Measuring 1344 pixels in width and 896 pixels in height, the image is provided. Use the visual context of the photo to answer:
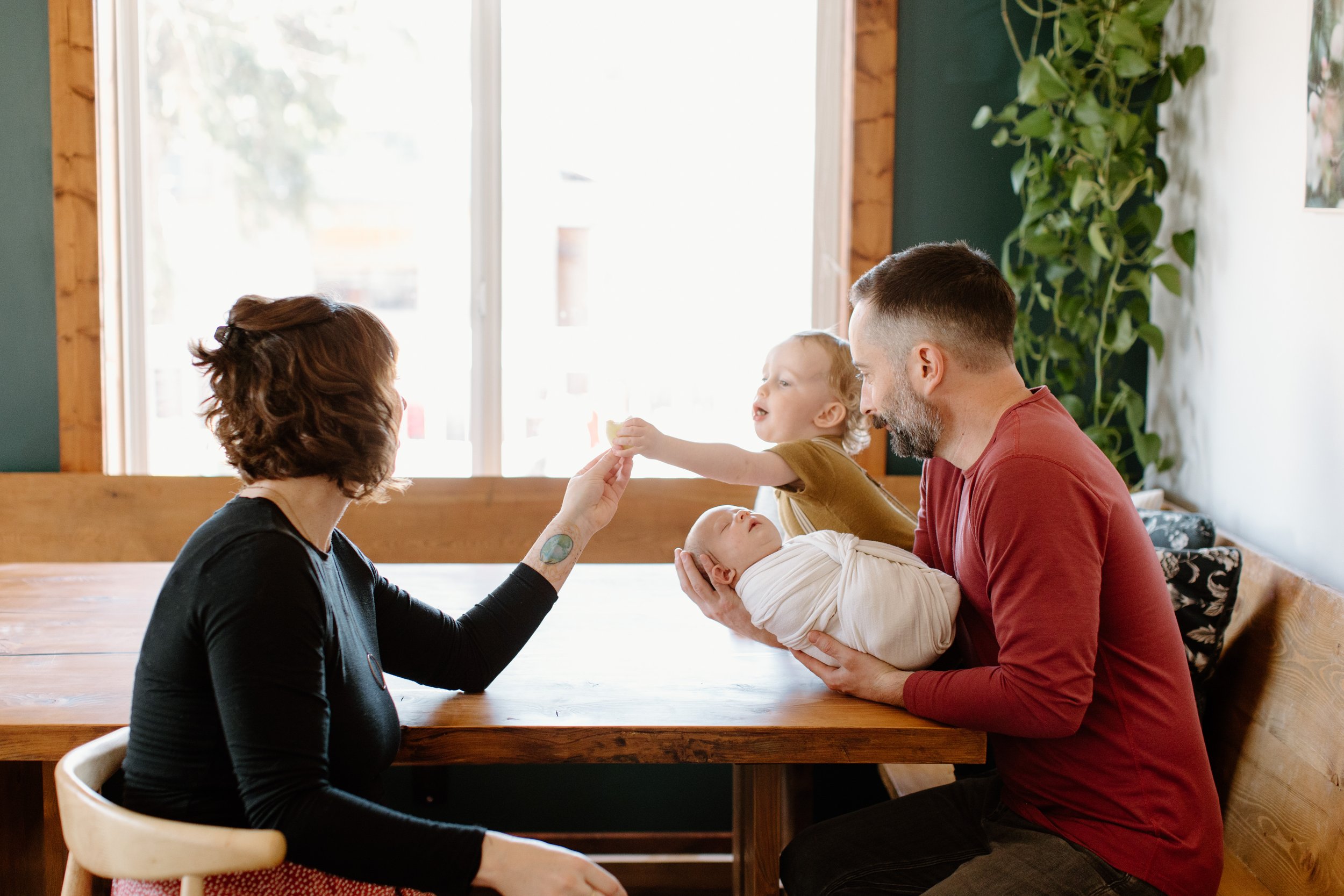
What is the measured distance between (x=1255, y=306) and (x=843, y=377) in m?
0.93

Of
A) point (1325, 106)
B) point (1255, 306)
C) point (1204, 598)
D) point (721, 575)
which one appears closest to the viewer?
point (721, 575)

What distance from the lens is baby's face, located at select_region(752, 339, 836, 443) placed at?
209 centimetres

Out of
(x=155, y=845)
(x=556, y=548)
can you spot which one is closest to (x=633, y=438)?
(x=556, y=548)

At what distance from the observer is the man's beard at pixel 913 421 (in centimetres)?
154

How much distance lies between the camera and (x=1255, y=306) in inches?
87.9

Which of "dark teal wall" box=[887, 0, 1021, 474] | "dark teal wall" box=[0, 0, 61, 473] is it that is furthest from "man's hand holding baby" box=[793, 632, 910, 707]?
"dark teal wall" box=[0, 0, 61, 473]

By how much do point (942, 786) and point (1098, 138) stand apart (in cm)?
162

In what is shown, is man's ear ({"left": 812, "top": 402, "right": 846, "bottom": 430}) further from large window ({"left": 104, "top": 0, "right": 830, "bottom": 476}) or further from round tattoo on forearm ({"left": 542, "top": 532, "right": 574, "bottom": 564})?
large window ({"left": 104, "top": 0, "right": 830, "bottom": 476})

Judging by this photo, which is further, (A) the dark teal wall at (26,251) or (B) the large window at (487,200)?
(B) the large window at (487,200)

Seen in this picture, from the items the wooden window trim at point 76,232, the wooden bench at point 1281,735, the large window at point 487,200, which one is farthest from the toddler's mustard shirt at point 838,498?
the wooden window trim at point 76,232

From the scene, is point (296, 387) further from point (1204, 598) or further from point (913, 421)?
point (1204, 598)

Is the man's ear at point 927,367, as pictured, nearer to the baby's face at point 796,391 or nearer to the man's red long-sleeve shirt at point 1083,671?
the man's red long-sleeve shirt at point 1083,671

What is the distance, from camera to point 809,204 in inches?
118

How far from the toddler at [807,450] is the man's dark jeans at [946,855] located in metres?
0.50
